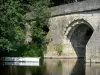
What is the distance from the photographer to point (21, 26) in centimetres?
2662

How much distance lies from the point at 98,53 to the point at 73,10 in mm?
4691

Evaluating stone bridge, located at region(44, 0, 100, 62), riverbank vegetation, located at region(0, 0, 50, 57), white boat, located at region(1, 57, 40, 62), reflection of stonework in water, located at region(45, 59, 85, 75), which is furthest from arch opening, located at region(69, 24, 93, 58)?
reflection of stonework in water, located at region(45, 59, 85, 75)

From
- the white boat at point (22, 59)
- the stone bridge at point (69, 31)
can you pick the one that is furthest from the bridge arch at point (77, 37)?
the white boat at point (22, 59)

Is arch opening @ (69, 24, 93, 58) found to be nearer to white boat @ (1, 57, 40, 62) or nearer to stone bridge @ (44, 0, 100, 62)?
stone bridge @ (44, 0, 100, 62)

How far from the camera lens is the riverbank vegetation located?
21859 mm

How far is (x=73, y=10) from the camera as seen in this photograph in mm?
26594

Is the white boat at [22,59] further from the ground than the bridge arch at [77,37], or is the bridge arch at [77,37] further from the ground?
the bridge arch at [77,37]

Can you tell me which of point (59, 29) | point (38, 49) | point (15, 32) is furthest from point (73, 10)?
point (15, 32)

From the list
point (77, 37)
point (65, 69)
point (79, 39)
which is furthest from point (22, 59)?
point (79, 39)

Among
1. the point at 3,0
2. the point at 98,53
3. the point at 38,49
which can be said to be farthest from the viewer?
the point at 38,49

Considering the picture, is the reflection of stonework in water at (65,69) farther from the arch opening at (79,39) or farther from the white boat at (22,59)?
the arch opening at (79,39)

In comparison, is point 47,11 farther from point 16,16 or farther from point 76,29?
point 16,16

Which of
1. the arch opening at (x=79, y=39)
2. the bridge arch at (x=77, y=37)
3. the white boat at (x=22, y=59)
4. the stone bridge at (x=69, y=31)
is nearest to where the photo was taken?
the white boat at (x=22, y=59)

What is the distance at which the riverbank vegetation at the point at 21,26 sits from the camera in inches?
861
